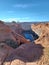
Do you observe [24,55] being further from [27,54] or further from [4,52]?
[4,52]

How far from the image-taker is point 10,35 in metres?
10.3

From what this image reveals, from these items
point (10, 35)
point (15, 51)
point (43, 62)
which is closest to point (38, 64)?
point (43, 62)

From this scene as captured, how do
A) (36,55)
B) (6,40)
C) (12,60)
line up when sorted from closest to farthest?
(12,60) < (36,55) < (6,40)

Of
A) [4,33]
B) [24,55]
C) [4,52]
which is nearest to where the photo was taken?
[24,55]

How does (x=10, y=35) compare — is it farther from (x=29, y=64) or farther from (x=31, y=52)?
(x=29, y=64)

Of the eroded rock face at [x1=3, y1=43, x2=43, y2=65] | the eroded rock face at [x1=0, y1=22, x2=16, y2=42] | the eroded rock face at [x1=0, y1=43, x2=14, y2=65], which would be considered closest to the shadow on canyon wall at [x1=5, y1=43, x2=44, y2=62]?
the eroded rock face at [x1=3, y1=43, x2=43, y2=65]

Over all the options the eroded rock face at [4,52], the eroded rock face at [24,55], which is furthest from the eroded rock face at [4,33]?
the eroded rock face at [24,55]

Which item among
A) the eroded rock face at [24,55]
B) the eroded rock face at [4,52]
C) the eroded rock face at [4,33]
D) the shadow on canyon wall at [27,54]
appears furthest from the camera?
the eroded rock face at [4,33]

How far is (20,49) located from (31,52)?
0.52 metres

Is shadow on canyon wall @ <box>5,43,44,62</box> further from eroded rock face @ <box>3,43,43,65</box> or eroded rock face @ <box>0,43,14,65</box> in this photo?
eroded rock face @ <box>0,43,14,65</box>

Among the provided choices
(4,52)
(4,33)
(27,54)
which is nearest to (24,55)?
(27,54)

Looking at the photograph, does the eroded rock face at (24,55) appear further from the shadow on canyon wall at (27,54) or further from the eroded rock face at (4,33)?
the eroded rock face at (4,33)

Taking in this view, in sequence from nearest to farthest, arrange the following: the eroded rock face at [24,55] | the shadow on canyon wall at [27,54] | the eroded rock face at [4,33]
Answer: the eroded rock face at [24,55] → the shadow on canyon wall at [27,54] → the eroded rock face at [4,33]

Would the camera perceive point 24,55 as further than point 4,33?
No
